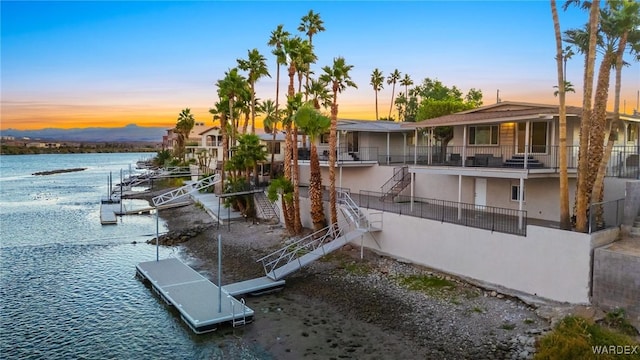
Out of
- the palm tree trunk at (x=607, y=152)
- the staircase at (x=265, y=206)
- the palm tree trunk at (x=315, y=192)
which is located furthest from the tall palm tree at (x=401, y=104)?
the palm tree trunk at (x=607, y=152)

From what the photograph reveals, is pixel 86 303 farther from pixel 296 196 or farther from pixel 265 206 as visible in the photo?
pixel 265 206

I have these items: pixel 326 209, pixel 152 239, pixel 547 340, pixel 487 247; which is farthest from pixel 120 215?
pixel 547 340

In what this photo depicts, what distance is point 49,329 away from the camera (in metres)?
18.1

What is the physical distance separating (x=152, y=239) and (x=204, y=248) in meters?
6.57

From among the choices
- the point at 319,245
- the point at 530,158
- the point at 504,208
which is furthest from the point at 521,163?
the point at 319,245

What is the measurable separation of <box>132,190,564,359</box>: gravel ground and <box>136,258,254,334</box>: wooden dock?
74 centimetres

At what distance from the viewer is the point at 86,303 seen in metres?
20.9

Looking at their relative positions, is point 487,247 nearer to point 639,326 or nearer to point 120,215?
point 639,326

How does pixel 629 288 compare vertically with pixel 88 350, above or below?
above

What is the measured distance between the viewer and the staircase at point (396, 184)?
3039cm

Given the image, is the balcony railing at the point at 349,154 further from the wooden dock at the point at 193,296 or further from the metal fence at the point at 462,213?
the wooden dock at the point at 193,296

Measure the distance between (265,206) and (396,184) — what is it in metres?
11.0

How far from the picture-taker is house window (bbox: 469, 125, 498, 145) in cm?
2519

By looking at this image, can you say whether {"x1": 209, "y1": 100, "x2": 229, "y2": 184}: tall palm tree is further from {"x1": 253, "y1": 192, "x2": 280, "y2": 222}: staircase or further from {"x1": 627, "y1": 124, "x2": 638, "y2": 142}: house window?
{"x1": 627, "y1": 124, "x2": 638, "y2": 142}: house window
